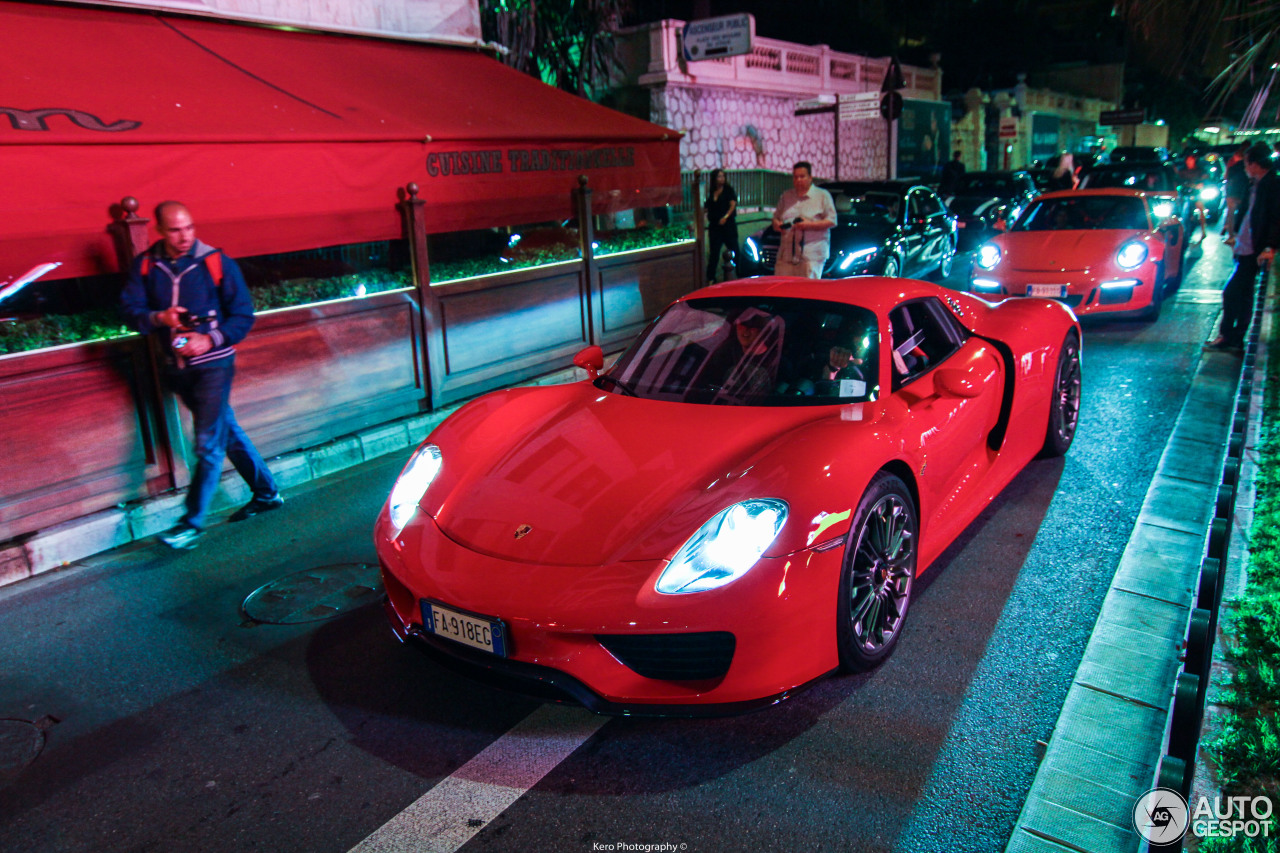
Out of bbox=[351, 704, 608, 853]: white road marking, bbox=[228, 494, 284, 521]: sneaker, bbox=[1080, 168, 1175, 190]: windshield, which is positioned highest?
bbox=[1080, 168, 1175, 190]: windshield

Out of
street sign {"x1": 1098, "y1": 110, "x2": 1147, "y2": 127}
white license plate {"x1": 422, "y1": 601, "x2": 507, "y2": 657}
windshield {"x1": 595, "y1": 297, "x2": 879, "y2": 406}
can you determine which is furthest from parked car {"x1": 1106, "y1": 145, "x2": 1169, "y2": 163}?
white license plate {"x1": 422, "y1": 601, "x2": 507, "y2": 657}

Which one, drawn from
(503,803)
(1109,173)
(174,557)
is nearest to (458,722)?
(503,803)

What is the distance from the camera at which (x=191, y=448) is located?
19.1 ft

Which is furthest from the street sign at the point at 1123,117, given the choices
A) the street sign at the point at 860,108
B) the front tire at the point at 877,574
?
the front tire at the point at 877,574

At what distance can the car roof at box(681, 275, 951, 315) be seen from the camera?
418 centimetres

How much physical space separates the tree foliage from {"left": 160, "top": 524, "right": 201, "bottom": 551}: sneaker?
8107mm

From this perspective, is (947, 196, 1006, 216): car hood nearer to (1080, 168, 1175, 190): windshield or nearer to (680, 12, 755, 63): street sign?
(1080, 168, 1175, 190): windshield

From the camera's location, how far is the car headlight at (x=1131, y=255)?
9.56 m

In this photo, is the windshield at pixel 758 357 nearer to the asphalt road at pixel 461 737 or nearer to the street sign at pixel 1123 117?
the asphalt road at pixel 461 737

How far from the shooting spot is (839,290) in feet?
14.1

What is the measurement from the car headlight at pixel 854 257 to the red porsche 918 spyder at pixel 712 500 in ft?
23.5

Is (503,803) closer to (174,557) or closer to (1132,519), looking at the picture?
(174,557)

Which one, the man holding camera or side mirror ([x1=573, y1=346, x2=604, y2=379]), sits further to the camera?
the man holding camera

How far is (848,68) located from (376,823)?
27.0 m
